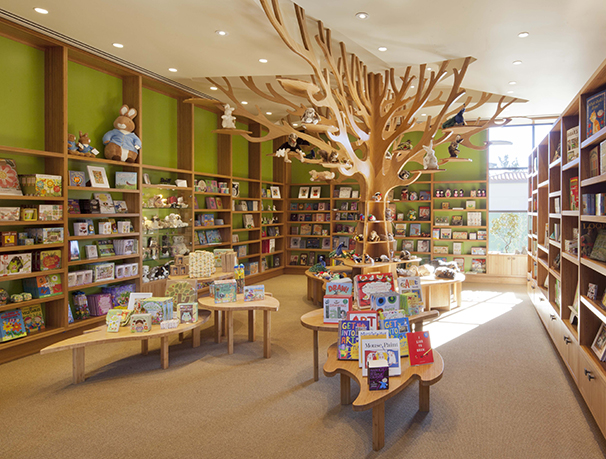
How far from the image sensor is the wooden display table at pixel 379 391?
7.93ft

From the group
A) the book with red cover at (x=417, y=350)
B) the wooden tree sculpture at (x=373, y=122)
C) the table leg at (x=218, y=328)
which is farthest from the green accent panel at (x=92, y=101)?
the book with red cover at (x=417, y=350)

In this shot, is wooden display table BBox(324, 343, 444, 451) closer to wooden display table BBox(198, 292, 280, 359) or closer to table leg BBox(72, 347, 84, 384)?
wooden display table BBox(198, 292, 280, 359)

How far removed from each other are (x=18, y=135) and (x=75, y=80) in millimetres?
1106

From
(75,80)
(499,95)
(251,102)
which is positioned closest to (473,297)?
(499,95)

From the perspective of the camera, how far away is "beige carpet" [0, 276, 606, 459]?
260 centimetres

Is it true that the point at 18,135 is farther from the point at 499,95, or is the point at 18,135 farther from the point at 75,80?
the point at 499,95

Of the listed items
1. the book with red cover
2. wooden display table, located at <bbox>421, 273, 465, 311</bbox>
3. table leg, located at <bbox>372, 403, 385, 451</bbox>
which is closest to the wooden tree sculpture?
wooden display table, located at <bbox>421, 273, 465, 311</bbox>

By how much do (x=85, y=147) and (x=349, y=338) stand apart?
13.6 ft

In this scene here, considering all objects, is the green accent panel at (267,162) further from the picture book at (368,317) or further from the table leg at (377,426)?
the table leg at (377,426)

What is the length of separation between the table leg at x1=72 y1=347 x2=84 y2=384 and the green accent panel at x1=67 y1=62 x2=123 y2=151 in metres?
2.92

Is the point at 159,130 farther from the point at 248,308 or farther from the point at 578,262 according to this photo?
the point at 578,262

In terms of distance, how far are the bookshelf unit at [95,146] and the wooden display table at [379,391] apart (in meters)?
2.92

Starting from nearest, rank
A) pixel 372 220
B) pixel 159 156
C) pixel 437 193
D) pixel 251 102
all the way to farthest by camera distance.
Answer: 1. pixel 372 220
2. pixel 159 156
3. pixel 251 102
4. pixel 437 193

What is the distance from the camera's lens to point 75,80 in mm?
5086
